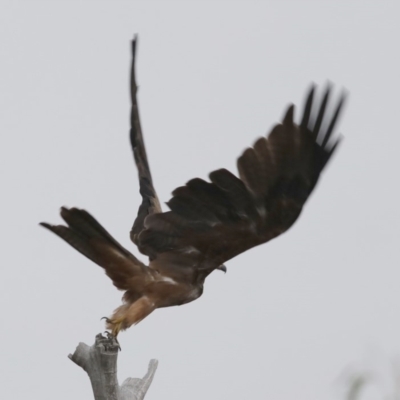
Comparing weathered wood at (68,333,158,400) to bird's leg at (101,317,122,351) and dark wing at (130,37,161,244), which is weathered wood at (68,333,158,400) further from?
dark wing at (130,37,161,244)

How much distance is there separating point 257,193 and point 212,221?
35cm

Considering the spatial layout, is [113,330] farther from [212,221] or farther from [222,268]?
[222,268]

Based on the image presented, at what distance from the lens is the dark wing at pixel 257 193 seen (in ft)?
14.1

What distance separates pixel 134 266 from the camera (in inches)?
199

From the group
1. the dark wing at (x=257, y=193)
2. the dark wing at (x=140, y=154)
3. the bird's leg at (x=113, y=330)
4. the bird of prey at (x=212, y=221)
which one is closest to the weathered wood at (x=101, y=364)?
the bird's leg at (x=113, y=330)

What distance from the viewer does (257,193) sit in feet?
15.0

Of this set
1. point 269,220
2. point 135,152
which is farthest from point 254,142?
point 135,152

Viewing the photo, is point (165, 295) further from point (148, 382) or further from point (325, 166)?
point (325, 166)

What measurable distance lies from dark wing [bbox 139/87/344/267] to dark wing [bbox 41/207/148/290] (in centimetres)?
30

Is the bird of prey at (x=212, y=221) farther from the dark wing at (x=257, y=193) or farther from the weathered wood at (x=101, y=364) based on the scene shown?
the weathered wood at (x=101, y=364)

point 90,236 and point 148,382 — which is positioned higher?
point 90,236

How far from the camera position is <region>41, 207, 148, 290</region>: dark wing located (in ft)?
14.6

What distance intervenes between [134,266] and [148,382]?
0.76m

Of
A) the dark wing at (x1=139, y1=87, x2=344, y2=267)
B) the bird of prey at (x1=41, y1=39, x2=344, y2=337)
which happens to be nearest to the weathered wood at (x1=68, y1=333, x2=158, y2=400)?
the bird of prey at (x1=41, y1=39, x2=344, y2=337)
